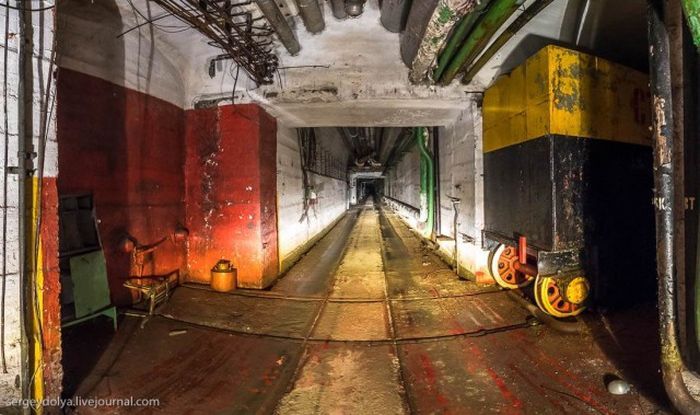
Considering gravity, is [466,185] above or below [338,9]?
below

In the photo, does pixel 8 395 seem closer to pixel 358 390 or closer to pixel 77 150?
pixel 358 390

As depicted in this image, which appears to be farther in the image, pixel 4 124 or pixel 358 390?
pixel 358 390

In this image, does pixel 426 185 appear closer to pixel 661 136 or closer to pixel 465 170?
pixel 465 170

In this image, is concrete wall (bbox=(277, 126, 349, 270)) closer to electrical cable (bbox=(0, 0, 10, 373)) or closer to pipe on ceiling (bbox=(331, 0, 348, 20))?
pipe on ceiling (bbox=(331, 0, 348, 20))

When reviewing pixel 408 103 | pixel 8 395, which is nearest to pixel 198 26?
pixel 408 103

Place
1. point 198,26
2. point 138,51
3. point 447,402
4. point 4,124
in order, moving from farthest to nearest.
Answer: point 138,51 < point 198,26 < point 447,402 < point 4,124

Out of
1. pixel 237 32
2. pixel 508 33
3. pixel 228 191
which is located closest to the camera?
pixel 508 33

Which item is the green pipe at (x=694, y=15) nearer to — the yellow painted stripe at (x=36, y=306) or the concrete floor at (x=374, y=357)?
the concrete floor at (x=374, y=357)

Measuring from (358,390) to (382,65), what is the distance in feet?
13.2

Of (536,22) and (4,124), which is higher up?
(536,22)

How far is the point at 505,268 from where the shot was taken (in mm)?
4145

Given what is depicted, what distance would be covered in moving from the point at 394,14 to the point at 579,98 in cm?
235

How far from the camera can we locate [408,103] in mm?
4469

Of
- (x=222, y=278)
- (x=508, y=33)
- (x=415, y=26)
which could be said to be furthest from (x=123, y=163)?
(x=508, y=33)
